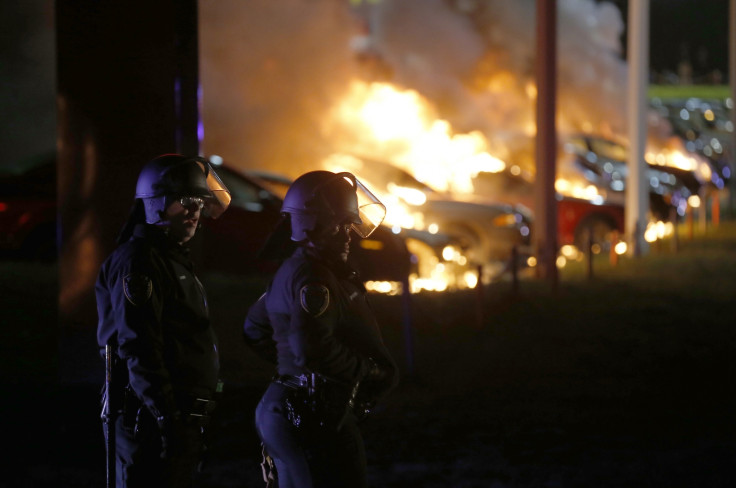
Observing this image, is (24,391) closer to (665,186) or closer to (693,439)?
(693,439)

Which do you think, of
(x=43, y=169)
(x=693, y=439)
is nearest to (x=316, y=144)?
(x=43, y=169)

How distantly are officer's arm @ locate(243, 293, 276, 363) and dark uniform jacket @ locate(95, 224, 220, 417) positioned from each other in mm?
138

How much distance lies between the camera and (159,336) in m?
3.21

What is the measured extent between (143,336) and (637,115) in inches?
444

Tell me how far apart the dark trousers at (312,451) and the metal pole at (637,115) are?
35.7 ft

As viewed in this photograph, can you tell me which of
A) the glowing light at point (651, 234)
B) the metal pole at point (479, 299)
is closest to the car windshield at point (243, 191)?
the metal pole at point (479, 299)

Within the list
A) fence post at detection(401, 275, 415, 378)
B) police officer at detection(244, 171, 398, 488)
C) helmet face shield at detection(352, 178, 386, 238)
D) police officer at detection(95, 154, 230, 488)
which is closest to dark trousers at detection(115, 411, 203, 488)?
police officer at detection(95, 154, 230, 488)

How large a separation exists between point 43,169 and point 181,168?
8475mm

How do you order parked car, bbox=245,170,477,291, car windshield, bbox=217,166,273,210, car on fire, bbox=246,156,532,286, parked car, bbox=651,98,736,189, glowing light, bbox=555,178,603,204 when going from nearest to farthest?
1. car windshield, bbox=217,166,273,210
2. parked car, bbox=245,170,477,291
3. car on fire, bbox=246,156,532,286
4. glowing light, bbox=555,178,603,204
5. parked car, bbox=651,98,736,189

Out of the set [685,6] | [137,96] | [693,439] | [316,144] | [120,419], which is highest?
[685,6]

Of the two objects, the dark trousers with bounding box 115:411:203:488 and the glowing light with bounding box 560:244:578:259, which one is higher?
the glowing light with bounding box 560:244:578:259

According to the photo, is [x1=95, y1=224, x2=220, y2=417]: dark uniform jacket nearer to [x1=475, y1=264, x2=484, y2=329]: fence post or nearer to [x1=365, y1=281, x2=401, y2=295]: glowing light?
[x1=475, y1=264, x2=484, y2=329]: fence post

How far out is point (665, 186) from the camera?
19859 mm

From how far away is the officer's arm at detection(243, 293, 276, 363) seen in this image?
3.43m
